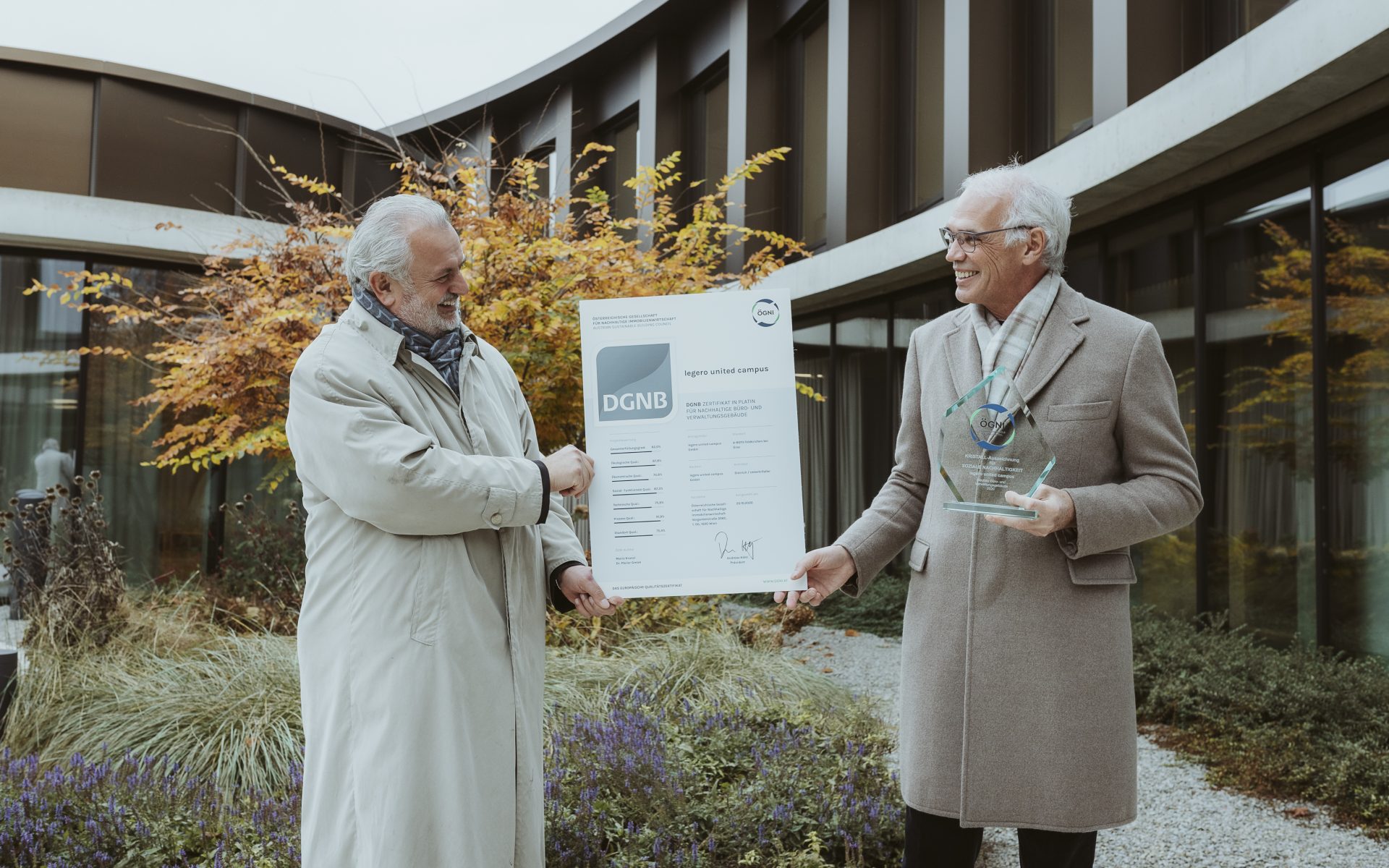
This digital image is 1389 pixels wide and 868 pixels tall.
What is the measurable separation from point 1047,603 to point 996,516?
0.26 meters

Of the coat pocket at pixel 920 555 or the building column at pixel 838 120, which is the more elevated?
the building column at pixel 838 120

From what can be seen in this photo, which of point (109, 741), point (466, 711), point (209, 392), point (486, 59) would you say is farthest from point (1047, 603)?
point (486, 59)

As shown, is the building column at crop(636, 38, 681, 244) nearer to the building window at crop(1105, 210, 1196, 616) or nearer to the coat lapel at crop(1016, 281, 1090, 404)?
the building window at crop(1105, 210, 1196, 616)

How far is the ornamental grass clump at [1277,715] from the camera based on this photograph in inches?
178

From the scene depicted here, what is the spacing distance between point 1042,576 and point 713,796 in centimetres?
192

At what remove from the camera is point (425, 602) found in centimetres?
207

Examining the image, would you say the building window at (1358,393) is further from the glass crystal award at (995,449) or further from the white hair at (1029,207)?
the glass crystal award at (995,449)

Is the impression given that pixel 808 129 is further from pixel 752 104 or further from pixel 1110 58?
pixel 1110 58

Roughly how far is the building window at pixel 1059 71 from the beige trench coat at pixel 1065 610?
705 cm

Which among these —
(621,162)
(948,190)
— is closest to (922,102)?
(948,190)

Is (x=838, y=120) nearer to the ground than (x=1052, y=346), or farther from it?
farther from it

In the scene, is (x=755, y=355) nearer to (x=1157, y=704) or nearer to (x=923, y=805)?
(x=923, y=805)

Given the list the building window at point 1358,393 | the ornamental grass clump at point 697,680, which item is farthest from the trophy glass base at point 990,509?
the building window at point 1358,393

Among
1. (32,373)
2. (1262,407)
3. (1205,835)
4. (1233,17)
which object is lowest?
(1205,835)
